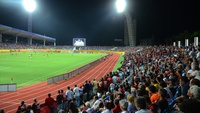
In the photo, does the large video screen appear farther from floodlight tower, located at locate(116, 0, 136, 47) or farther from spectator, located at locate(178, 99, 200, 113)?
spectator, located at locate(178, 99, 200, 113)

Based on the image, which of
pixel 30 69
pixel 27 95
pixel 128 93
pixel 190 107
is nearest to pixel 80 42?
pixel 30 69

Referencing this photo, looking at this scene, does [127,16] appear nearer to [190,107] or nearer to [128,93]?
[128,93]

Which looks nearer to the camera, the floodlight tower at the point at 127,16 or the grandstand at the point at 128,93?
the grandstand at the point at 128,93

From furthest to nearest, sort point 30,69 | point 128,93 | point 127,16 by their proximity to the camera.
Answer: point 127,16 → point 30,69 → point 128,93

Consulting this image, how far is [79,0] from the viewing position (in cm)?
8262

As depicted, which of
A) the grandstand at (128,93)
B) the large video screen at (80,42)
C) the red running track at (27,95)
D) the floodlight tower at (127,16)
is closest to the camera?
the grandstand at (128,93)

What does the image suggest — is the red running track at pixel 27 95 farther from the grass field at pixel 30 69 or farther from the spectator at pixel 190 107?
the spectator at pixel 190 107

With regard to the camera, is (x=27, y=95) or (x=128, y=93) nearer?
(x=128, y=93)

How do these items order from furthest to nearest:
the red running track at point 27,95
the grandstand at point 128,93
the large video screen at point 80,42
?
1. the large video screen at point 80,42
2. the red running track at point 27,95
3. the grandstand at point 128,93

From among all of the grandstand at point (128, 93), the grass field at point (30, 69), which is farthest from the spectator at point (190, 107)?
the grass field at point (30, 69)

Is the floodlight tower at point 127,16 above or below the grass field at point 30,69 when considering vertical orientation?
above

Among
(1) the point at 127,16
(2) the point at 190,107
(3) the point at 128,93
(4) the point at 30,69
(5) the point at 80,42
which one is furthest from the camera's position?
(5) the point at 80,42

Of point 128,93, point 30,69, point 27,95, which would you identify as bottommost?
point 27,95

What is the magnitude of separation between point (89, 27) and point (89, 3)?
20337mm
